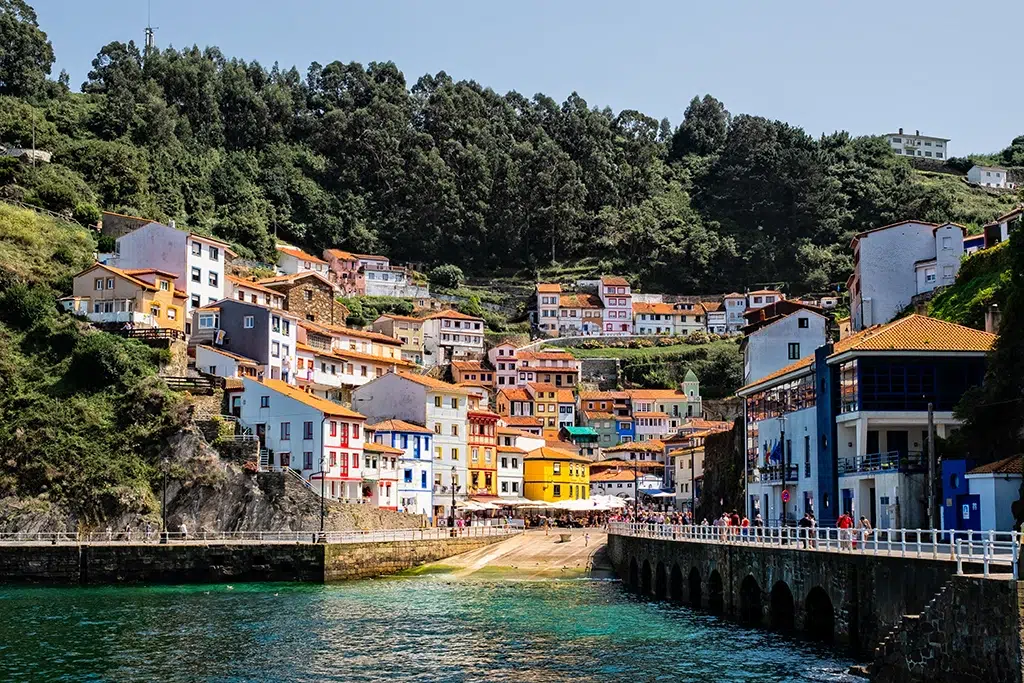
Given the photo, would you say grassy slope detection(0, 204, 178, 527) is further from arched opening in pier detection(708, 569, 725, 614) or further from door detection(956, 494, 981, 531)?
door detection(956, 494, 981, 531)

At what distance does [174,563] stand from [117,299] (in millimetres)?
28756

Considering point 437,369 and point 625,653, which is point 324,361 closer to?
point 437,369

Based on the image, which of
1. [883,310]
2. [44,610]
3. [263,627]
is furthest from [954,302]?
[44,610]

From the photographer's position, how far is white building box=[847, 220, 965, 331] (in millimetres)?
85625

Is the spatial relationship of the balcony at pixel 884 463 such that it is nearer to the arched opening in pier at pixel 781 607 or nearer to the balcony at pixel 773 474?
the balcony at pixel 773 474

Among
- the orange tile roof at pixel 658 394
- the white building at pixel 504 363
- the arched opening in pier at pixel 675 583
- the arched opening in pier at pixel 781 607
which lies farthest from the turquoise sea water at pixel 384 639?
the white building at pixel 504 363

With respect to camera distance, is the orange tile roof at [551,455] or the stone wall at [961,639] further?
the orange tile roof at [551,455]

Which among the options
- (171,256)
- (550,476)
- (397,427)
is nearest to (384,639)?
(397,427)

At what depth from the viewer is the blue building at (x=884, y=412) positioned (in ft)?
156

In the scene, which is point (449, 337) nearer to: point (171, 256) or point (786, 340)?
point (171, 256)

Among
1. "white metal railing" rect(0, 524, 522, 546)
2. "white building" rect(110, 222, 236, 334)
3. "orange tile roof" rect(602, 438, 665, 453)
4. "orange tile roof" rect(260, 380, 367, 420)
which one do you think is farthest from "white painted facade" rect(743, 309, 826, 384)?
"white building" rect(110, 222, 236, 334)

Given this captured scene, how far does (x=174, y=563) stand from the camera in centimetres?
6594

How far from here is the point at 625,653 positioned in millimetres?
38312

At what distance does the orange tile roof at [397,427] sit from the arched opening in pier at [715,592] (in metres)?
42.2
